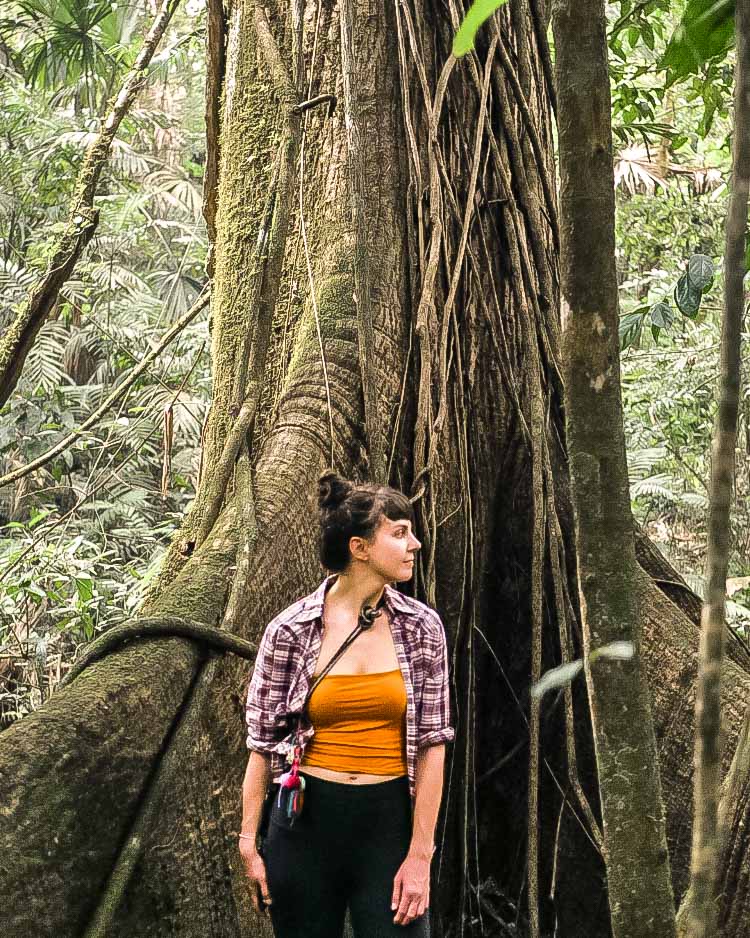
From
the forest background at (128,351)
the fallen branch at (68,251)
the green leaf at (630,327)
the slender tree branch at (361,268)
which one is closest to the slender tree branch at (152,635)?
the slender tree branch at (361,268)

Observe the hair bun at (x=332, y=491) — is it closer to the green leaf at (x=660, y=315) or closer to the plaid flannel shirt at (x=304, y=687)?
the plaid flannel shirt at (x=304, y=687)

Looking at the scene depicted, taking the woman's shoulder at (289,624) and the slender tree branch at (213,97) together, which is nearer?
A: the woman's shoulder at (289,624)

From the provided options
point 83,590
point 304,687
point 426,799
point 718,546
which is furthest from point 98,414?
point 718,546

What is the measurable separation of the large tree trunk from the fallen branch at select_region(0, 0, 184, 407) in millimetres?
391

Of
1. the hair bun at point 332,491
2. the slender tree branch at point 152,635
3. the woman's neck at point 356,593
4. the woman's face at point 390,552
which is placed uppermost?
the hair bun at point 332,491

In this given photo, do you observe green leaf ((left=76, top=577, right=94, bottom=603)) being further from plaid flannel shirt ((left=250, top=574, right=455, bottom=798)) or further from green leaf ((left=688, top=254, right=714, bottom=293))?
green leaf ((left=688, top=254, right=714, bottom=293))

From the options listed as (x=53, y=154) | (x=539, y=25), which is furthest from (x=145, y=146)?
(x=539, y=25)

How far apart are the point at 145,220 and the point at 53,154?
1785 millimetres

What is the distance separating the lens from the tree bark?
99cm

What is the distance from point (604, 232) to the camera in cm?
99

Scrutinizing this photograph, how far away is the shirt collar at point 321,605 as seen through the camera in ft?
7.53

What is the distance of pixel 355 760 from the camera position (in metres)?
2.23

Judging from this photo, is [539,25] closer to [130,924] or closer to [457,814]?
[457,814]

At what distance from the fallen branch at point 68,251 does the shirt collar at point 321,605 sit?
1.03 m
